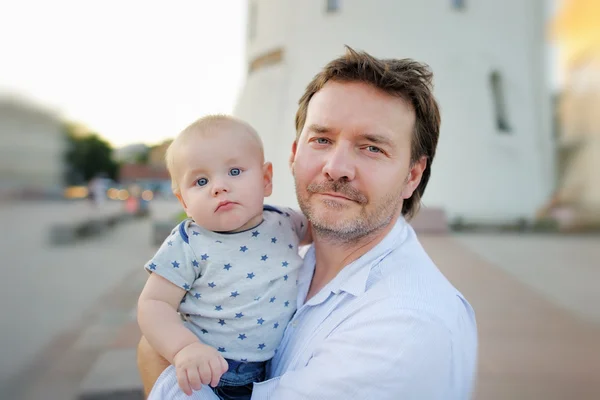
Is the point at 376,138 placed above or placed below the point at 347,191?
above

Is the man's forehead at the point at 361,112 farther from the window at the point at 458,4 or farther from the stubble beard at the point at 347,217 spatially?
the window at the point at 458,4

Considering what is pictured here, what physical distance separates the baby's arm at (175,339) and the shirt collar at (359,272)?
298mm

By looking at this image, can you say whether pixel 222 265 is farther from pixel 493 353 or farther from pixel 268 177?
pixel 493 353

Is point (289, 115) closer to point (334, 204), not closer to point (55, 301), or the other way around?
point (55, 301)

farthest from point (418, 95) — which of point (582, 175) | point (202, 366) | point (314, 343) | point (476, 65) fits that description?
point (582, 175)

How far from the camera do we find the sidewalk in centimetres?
291

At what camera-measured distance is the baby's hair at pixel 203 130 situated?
3.81 ft

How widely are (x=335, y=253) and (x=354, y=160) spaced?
0.28m

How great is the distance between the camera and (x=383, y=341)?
3.01ft

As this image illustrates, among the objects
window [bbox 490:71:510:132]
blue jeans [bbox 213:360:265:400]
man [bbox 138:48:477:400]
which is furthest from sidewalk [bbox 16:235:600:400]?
window [bbox 490:71:510:132]

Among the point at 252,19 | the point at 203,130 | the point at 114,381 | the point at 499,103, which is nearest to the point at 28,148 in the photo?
the point at 114,381

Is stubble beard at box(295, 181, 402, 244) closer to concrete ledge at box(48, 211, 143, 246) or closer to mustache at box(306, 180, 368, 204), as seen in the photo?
mustache at box(306, 180, 368, 204)

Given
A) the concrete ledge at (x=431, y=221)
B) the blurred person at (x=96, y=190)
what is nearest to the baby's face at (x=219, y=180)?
the concrete ledge at (x=431, y=221)

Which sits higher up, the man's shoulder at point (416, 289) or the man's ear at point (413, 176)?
the man's ear at point (413, 176)
